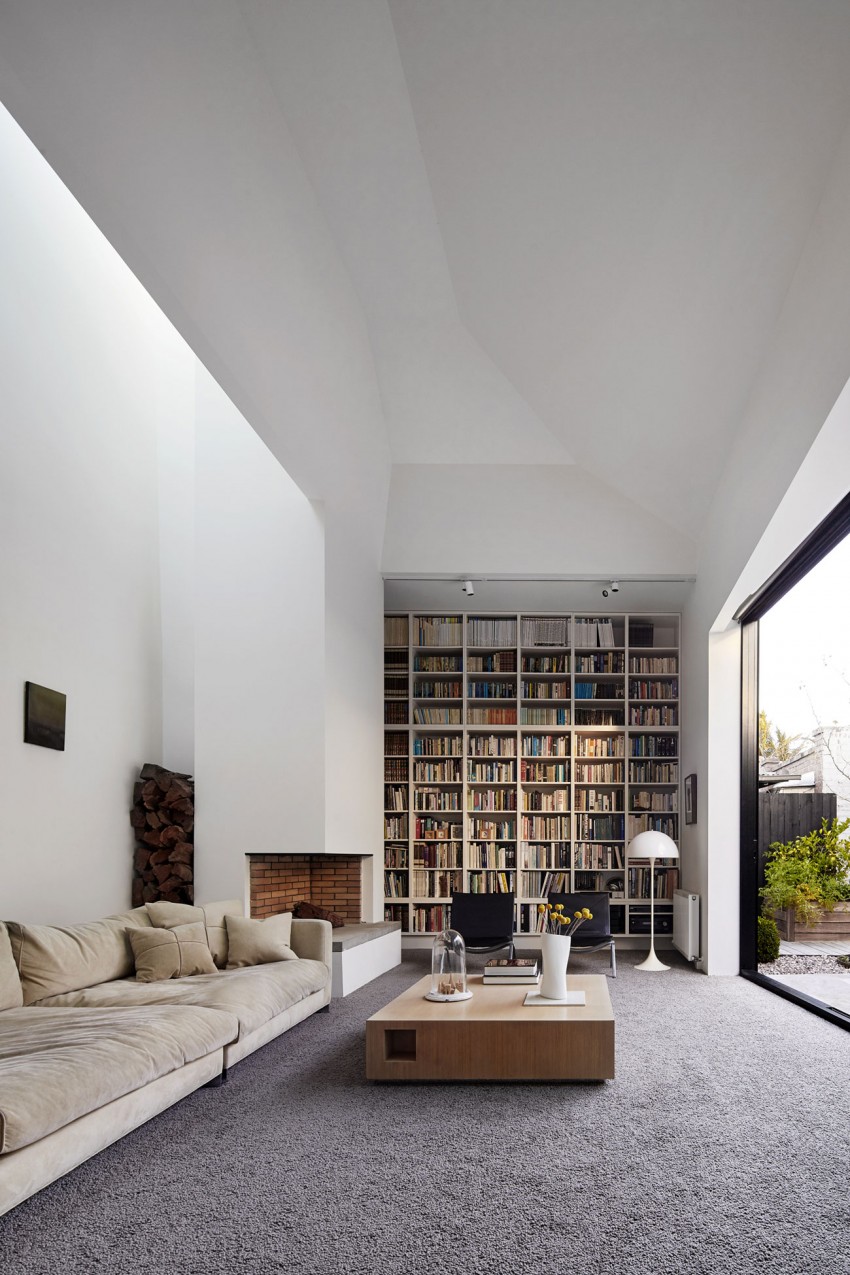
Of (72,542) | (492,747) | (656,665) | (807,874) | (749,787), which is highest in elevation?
(72,542)

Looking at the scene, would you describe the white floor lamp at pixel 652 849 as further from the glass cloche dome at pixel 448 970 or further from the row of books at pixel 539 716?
the glass cloche dome at pixel 448 970

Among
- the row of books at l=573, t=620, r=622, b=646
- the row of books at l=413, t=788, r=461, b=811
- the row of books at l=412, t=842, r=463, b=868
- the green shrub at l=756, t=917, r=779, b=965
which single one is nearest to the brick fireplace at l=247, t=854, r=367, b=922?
the row of books at l=412, t=842, r=463, b=868

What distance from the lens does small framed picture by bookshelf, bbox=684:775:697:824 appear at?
9695 millimetres

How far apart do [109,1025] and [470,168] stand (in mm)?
4603

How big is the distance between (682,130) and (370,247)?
2602 mm

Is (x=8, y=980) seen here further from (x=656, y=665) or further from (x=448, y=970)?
Result: (x=656, y=665)

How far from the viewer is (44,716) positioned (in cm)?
643

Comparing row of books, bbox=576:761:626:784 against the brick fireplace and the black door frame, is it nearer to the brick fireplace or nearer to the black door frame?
the black door frame

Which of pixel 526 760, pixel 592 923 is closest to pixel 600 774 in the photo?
pixel 526 760

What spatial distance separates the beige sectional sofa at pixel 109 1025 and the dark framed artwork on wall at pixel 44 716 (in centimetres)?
108

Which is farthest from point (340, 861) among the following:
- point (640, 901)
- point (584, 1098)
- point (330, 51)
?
point (330, 51)

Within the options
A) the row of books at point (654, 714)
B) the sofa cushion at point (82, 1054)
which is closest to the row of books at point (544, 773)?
the row of books at point (654, 714)

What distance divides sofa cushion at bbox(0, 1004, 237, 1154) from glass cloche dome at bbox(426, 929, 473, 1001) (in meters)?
1.13

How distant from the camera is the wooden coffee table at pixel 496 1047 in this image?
5.02 meters
